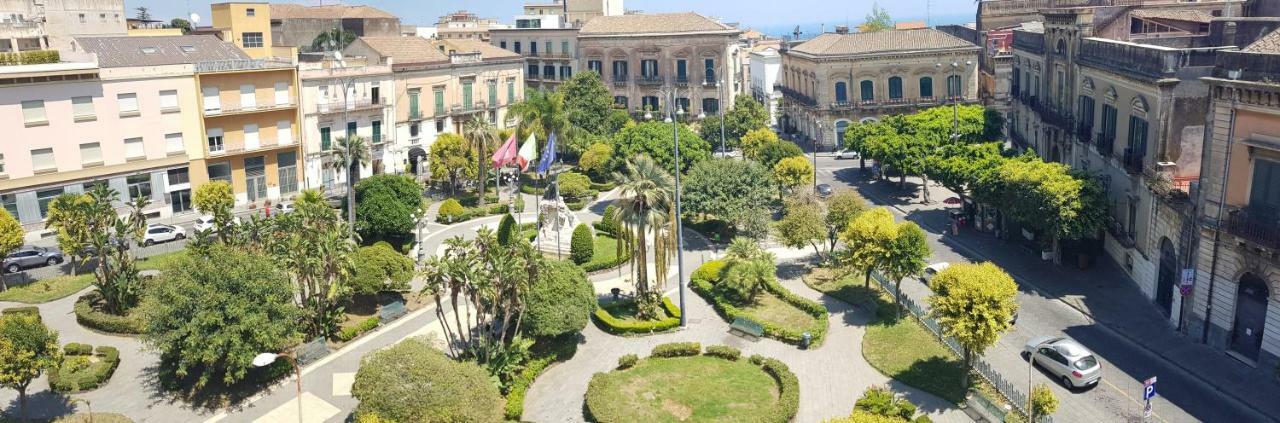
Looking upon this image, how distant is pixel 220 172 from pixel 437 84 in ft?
66.5

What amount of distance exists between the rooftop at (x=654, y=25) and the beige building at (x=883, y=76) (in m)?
15.0

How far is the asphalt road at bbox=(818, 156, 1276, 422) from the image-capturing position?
3120 cm

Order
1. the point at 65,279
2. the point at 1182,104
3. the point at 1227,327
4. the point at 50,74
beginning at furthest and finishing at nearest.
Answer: the point at 50,74 < the point at 65,279 < the point at 1182,104 < the point at 1227,327

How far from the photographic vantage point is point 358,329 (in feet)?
135

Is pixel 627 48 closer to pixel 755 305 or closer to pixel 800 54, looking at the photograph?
pixel 800 54

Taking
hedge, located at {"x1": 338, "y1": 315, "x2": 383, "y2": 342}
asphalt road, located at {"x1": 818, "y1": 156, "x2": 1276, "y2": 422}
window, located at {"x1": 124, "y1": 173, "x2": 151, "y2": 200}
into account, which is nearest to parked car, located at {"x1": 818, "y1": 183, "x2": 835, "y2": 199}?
asphalt road, located at {"x1": 818, "y1": 156, "x2": 1276, "y2": 422}

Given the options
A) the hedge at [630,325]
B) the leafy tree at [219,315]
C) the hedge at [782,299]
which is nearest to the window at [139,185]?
the leafy tree at [219,315]

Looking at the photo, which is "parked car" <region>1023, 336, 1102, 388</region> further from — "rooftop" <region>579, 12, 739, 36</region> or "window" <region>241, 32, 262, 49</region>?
"window" <region>241, 32, 262, 49</region>

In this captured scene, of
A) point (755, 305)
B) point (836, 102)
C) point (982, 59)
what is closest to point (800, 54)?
point (836, 102)

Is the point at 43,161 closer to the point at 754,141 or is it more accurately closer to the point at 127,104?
the point at 127,104

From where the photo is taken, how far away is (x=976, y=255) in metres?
50.2

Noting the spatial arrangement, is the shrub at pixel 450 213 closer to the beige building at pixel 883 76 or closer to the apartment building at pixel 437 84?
the apartment building at pixel 437 84

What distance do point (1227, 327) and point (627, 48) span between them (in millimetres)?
71923

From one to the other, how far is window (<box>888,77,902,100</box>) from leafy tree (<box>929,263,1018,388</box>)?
53.0 metres
